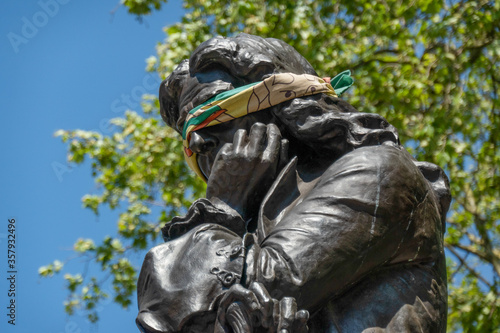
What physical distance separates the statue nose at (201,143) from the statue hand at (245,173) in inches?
7.7

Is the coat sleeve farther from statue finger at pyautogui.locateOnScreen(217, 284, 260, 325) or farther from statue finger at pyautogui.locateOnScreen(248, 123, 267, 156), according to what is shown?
statue finger at pyautogui.locateOnScreen(248, 123, 267, 156)

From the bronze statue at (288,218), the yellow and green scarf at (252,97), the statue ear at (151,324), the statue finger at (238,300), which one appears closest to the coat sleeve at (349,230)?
the bronze statue at (288,218)

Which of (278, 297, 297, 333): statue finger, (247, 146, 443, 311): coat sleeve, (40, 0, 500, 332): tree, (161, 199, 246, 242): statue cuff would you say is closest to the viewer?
(278, 297, 297, 333): statue finger

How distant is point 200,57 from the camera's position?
391 cm

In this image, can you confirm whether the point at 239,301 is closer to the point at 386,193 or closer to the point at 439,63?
the point at 386,193

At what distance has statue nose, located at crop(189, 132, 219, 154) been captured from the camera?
149 inches

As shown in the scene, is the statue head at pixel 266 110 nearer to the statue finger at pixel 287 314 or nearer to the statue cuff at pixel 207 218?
the statue cuff at pixel 207 218

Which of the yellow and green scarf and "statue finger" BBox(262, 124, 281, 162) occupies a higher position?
the yellow and green scarf

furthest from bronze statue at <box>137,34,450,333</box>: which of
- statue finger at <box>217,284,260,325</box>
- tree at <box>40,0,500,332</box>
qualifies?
tree at <box>40,0,500,332</box>

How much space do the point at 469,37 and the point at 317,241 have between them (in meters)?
7.97

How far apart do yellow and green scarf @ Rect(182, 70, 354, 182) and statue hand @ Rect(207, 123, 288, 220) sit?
0.59ft

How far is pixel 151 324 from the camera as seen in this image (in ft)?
10.1

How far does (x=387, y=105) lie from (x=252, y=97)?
7.55 m

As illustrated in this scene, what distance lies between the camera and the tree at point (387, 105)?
1031 cm
